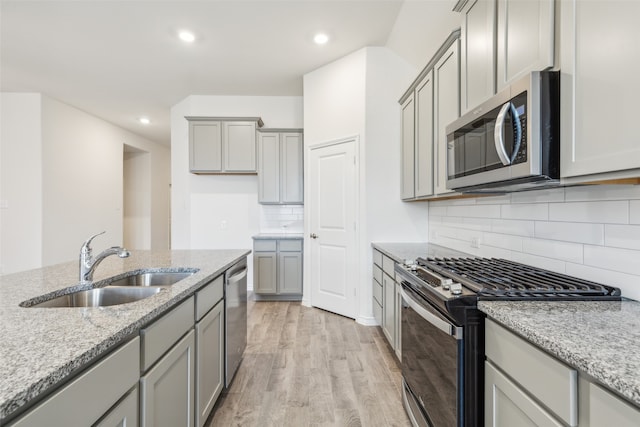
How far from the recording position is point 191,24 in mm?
2979

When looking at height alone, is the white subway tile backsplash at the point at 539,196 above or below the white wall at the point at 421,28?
below

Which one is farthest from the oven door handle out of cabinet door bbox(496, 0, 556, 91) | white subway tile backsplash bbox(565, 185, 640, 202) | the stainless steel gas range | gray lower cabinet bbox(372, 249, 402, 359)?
cabinet door bbox(496, 0, 556, 91)

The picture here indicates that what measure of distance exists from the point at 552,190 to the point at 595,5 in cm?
87

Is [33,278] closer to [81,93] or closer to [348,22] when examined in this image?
[348,22]

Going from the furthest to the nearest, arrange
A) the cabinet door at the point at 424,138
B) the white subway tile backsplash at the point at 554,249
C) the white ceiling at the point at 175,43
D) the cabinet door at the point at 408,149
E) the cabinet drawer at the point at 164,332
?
the cabinet door at the point at 408,149 → the white ceiling at the point at 175,43 → the cabinet door at the point at 424,138 → the white subway tile backsplash at the point at 554,249 → the cabinet drawer at the point at 164,332

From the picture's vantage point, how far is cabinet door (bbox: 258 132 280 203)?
4.38 m

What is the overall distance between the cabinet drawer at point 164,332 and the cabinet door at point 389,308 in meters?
1.59

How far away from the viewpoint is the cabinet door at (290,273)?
4.18m

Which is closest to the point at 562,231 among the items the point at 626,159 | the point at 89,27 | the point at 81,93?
the point at 626,159

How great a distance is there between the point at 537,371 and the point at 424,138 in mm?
2092

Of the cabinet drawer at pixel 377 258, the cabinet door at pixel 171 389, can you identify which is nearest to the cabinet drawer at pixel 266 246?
the cabinet drawer at pixel 377 258

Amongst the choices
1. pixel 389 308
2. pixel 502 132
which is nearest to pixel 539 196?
pixel 502 132

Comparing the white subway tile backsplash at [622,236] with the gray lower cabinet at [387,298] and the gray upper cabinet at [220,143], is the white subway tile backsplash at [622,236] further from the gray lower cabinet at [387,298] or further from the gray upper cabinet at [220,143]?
the gray upper cabinet at [220,143]

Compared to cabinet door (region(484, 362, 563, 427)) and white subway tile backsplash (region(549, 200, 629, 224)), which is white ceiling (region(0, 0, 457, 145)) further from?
cabinet door (region(484, 362, 563, 427))
